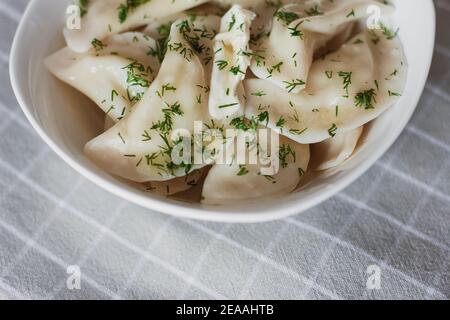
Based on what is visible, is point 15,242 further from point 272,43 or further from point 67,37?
point 272,43

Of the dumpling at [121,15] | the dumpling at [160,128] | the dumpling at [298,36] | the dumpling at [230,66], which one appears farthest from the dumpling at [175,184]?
the dumpling at [121,15]

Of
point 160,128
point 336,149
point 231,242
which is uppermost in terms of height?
point 160,128

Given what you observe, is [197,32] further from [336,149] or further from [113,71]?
[336,149]

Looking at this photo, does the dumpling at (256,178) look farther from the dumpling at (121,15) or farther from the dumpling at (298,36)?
the dumpling at (121,15)

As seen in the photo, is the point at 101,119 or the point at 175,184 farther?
the point at 101,119

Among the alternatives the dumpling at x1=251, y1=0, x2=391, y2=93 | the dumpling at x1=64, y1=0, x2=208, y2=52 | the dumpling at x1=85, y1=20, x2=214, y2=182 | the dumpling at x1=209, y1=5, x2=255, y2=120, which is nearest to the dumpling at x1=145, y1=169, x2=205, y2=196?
the dumpling at x1=85, y1=20, x2=214, y2=182

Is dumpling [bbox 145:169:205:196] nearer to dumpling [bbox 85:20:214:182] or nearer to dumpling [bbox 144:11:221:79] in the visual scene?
dumpling [bbox 85:20:214:182]

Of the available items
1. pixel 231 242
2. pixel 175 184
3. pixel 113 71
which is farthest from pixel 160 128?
pixel 231 242
